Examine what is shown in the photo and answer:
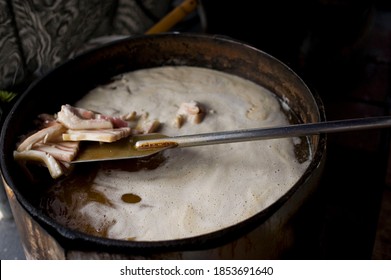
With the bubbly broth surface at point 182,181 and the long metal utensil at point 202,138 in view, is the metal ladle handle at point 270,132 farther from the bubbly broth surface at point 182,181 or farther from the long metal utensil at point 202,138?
the bubbly broth surface at point 182,181

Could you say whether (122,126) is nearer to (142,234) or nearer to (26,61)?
(142,234)

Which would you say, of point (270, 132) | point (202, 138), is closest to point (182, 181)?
point (202, 138)

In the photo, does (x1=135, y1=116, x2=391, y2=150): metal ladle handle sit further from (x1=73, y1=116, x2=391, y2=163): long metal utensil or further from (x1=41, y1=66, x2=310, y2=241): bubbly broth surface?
(x1=41, y1=66, x2=310, y2=241): bubbly broth surface

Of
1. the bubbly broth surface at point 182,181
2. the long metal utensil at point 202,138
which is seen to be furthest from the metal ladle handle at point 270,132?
the bubbly broth surface at point 182,181

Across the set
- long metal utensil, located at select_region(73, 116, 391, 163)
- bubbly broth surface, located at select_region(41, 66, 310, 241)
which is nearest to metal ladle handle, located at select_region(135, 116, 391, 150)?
long metal utensil, located at select_region(73, 116, 391, 163)

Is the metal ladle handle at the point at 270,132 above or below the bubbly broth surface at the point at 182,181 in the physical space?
above

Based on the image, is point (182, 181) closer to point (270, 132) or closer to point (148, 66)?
point (270, 132)
